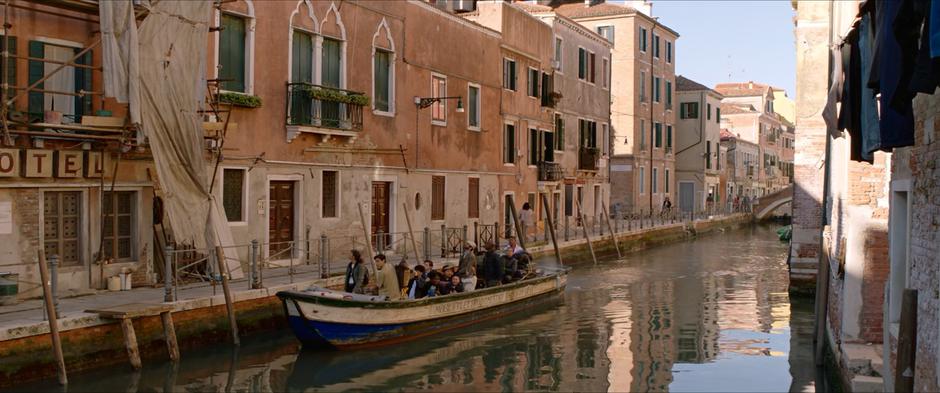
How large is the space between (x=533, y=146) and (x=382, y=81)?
10.5 meters

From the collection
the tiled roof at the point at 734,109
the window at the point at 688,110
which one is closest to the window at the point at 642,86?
the window at the point at 688,110

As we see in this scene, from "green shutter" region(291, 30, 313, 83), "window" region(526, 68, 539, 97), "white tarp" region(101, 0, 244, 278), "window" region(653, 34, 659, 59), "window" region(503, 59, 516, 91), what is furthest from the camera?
"window" region(653, 34, 659, 59)

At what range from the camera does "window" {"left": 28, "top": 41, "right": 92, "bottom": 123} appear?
45.8 ft

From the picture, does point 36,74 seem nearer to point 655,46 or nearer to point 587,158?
A: point 587,158

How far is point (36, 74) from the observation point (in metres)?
14.0

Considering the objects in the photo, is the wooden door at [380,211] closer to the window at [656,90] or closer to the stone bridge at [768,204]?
the window at [656,90]

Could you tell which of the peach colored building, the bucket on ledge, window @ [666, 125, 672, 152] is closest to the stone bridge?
window @ [666, 125, 672, 152]

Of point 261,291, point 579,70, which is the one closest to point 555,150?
point 579,70

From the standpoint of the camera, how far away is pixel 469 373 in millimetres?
13477

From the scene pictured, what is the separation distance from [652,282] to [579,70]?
12.7m

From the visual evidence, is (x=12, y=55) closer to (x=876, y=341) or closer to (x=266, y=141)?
(x=266, y=141)

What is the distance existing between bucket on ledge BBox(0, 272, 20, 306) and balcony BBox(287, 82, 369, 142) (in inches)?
259

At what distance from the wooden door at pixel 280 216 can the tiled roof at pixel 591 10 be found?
29.0 m

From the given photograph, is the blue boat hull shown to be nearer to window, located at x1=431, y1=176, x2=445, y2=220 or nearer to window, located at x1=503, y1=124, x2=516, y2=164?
window, located at x1=431, y1=176, x2=445, y2=220
